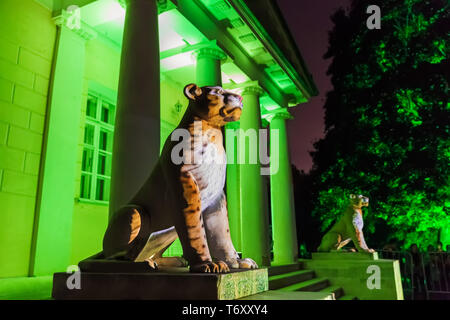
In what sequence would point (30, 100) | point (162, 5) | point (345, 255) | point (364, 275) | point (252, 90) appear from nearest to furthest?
point (30, 100), point (162, 5), point (364, 275), point (345, 255), point (252, 90)

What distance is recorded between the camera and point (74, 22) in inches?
329

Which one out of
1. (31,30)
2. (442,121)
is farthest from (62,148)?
(442,121)

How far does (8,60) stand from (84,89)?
2452mm

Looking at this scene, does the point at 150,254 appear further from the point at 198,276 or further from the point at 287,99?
the point at 287,99

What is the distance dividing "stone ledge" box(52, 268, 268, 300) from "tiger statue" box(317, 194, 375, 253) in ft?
26.4

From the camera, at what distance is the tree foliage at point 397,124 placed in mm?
13117

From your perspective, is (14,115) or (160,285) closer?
(160,285)

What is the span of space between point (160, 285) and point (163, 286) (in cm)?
3

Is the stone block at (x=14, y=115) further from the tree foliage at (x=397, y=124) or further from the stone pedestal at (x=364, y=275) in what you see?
the tree foliage at (x=397, y=124)

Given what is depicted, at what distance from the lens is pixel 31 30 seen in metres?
7.55

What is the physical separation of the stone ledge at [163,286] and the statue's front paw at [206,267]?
8 centimetres

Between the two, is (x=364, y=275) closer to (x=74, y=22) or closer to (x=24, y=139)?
(x=24, y=139)

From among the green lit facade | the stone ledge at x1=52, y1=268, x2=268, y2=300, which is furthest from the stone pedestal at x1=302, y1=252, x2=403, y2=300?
the stone ledge at x1=52, y1=268, x2=268, y2=300

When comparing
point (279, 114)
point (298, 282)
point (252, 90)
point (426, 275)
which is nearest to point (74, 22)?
point (252, 90)
